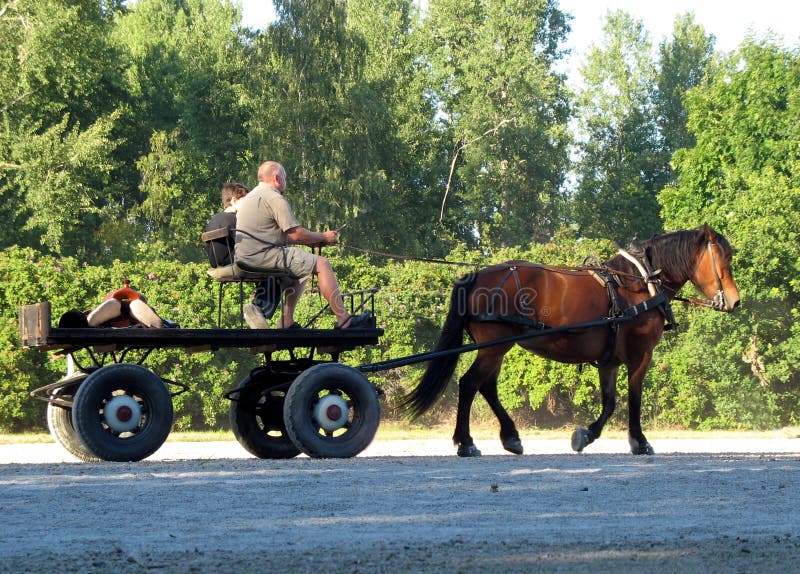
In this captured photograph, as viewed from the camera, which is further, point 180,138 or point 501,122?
point 501,122

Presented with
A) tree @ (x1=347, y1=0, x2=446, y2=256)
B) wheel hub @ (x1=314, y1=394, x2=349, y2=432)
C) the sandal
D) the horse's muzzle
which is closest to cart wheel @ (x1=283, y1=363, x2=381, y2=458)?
wheel hub @ (x1=314, y1=394, x2=349, y2=432)

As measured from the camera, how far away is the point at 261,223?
10.6 meters

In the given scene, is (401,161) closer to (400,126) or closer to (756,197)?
(400,126)

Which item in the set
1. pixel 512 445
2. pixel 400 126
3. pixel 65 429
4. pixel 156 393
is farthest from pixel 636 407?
pixel 400 126

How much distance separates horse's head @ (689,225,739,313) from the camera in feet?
43.3

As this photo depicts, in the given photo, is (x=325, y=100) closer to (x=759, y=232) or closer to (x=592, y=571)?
(x=759, y=232)

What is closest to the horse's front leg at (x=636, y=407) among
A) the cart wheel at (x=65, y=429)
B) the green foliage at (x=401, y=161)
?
the cart wheel at (x=65, y=429)

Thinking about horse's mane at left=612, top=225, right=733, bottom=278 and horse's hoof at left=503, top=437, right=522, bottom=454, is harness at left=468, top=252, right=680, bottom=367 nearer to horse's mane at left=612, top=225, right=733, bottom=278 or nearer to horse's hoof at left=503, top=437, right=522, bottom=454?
horse's mane at left=612, top=225, right=733, bottom=278

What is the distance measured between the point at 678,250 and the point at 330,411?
188 inches

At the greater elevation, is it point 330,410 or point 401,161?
point 401,161

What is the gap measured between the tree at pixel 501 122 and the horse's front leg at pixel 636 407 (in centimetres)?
3421

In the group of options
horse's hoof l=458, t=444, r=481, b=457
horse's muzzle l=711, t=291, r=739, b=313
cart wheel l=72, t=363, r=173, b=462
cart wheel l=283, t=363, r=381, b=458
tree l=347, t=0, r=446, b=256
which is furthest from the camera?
tree l=347, t=0, r=446, b=256

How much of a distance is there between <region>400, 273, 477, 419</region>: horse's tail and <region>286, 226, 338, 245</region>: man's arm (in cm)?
232

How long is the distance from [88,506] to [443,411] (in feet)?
48.6
